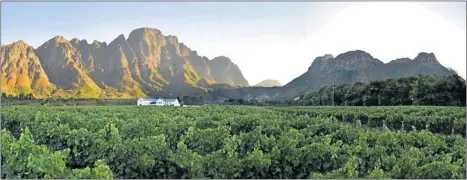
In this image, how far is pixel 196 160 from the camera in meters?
7.38

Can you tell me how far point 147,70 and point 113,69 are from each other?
385 inches

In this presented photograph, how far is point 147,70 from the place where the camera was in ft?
440

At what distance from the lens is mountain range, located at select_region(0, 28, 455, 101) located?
332ft

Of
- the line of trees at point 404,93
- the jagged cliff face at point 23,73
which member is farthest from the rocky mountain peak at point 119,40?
the line of trees at point 404,93

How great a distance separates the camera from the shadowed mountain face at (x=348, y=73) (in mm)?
103188

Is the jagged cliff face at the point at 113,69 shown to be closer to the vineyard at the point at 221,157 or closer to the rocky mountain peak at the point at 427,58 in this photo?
the rocky mountain peak at the point at 427,58

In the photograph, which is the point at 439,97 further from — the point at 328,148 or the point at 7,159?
the point at 7,159

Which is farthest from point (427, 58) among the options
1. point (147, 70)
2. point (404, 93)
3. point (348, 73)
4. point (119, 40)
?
point (119, 40)

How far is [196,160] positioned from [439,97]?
4531cm

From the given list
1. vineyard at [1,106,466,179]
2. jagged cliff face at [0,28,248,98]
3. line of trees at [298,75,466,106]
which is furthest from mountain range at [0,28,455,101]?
vineyard at [1,106,466,179]

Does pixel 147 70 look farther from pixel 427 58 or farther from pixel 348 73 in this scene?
pixel 427 58

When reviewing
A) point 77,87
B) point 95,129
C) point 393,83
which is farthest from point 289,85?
point 95,129

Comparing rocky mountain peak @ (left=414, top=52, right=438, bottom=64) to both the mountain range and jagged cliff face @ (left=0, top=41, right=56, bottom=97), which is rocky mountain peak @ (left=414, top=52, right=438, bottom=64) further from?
jagged cliff face @ (left=0, top=41, right=56, bottom=97)

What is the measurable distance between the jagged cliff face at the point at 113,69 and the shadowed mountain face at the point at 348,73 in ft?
45.9
